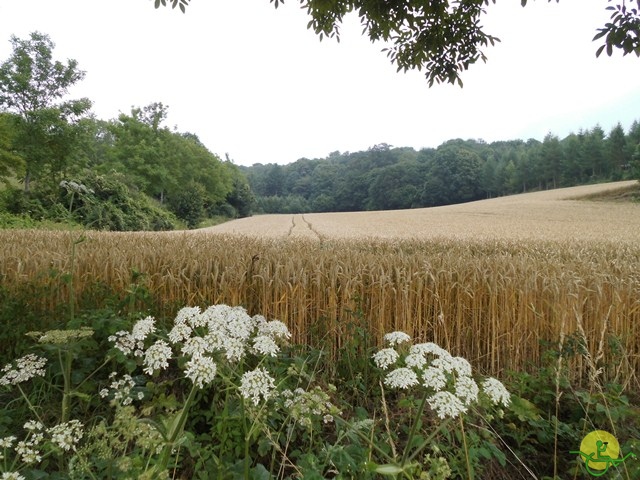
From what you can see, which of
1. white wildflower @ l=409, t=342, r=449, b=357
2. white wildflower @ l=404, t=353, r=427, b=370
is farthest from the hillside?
white wildflower @ l=404, t=353, r=427, b=370

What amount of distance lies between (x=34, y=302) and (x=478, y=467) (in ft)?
12.1

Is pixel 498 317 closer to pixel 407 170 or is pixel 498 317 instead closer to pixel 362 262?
pixel 362 262

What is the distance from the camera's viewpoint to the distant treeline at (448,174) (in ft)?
206

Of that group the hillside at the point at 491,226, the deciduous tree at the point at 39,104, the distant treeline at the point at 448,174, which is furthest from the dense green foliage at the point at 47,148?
the distant treeline at the point at 448,174

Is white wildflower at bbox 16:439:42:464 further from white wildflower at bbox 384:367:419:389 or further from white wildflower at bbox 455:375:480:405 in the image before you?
white wildflower at bbox 455:375:480:405

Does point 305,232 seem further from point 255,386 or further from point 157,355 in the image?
point 255,386

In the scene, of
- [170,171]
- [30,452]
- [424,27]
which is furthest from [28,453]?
[170,171]

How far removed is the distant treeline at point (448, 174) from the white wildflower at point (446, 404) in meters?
56.5

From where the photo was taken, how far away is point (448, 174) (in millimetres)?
79250

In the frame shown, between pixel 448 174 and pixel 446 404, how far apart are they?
84.4 meters

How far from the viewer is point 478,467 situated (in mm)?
1942

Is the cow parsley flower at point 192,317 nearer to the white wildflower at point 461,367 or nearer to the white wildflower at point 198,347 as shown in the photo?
the white wildflower at point 198,347

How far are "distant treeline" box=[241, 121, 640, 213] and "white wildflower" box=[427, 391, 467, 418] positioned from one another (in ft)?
185

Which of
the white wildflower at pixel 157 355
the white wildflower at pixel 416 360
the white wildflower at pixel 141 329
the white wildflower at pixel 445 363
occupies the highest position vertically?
the white wildflower at pixel 141 329
